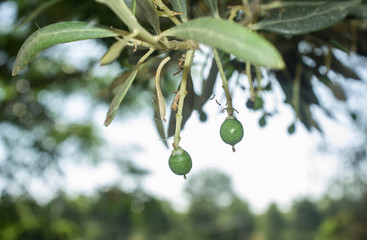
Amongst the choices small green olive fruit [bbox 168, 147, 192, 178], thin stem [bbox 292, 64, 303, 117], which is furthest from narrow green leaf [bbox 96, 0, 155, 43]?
thin stem [bbox 292, 64, 303, 117]

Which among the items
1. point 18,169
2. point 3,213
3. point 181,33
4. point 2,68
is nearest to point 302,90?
point 181,33

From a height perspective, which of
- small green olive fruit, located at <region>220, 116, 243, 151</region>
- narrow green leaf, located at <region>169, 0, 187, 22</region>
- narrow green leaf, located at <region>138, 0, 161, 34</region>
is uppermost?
narrow green leaf, located at <region>138, 0, 161, 34</region>

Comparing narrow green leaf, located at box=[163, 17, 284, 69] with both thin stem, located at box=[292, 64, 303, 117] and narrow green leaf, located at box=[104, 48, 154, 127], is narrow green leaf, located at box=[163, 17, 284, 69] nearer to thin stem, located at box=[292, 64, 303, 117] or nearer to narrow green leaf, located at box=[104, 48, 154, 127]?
narrow green leaf, located at box=[104, 48, 154, 127]

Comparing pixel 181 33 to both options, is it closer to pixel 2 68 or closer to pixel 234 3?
pixel 234 3

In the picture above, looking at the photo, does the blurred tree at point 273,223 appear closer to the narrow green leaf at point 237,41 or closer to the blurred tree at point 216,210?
the blurred tree at point 216,210

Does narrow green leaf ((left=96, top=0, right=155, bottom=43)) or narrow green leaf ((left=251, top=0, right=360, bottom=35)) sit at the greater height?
narrow green leaf ((left=96, top=0, right=155, bottom=43))

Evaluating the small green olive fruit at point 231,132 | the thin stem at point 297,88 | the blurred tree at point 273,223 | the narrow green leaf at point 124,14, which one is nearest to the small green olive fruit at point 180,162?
the small green olive fruit at point 231,132
